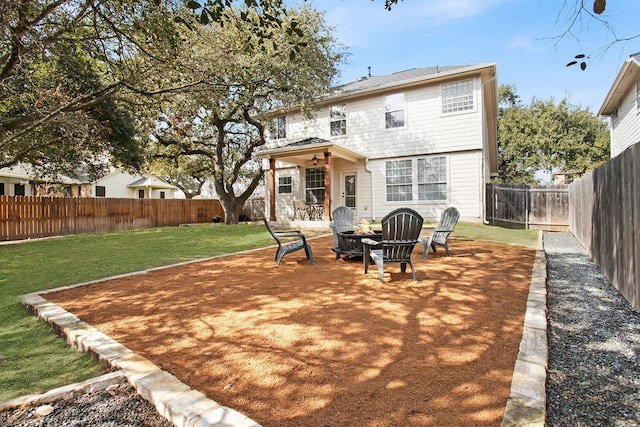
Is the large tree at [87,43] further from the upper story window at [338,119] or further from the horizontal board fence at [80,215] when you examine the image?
the upper story window at [338,119]

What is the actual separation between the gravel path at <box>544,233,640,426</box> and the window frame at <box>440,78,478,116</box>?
9.03 metres

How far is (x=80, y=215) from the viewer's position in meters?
14.5

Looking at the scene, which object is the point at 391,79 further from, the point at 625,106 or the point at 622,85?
the point at 625,106

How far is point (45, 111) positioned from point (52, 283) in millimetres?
3008

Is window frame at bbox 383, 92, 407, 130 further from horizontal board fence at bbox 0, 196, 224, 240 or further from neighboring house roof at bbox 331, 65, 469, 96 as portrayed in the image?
horizontal board fence at bbox 0, 196, 224, 240

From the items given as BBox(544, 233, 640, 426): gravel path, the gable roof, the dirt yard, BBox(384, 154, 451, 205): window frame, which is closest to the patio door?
BBox(384, 154, 451, 205): window frame

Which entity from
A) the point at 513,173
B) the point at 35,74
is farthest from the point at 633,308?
the point at 513,173

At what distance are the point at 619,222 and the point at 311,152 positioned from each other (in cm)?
1011

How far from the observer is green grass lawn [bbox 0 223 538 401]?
2.58 m

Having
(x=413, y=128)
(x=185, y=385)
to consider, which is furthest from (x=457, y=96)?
(x=185, y=385)

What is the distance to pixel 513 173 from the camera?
31375mm

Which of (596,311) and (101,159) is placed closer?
(596,311)

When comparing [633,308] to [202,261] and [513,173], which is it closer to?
[202,261]

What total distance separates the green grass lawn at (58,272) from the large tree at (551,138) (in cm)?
2255
